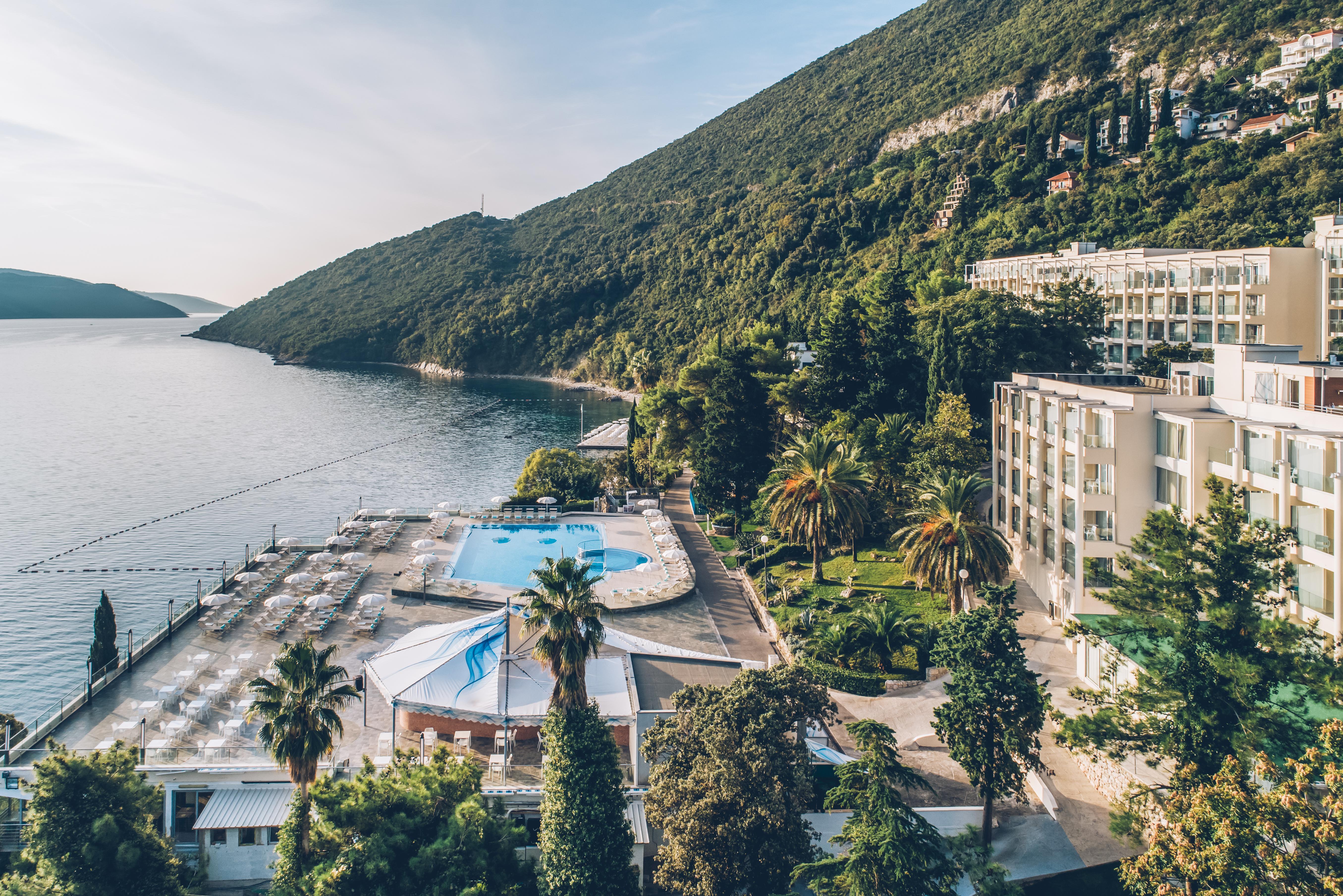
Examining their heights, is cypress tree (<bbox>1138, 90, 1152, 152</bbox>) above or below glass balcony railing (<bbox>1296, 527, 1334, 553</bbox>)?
above

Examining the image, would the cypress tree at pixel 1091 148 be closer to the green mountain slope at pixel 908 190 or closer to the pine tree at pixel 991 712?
the green mountain slope at pixel 908 190

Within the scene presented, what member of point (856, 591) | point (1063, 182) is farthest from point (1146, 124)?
point (856, 591)

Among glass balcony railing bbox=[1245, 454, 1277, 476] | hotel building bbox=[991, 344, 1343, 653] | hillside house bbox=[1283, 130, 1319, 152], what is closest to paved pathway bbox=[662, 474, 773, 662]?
hotel building bbox=[991, 344, 1343, 653]

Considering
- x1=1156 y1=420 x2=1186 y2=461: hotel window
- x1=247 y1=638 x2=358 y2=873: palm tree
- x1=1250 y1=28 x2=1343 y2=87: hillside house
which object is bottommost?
x1=247 y1=638 x2=358 y2=873: palm tree

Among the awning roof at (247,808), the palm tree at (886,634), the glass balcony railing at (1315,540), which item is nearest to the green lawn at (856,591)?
the palm tree at (886,634)

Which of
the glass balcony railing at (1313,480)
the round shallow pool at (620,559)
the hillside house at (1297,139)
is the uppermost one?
the hillside house at (1297,139)

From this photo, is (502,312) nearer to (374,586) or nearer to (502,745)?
(374,586)

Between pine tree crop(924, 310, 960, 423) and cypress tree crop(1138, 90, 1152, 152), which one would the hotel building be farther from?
cypress tree crop(1138, 90, 1152, 152)
